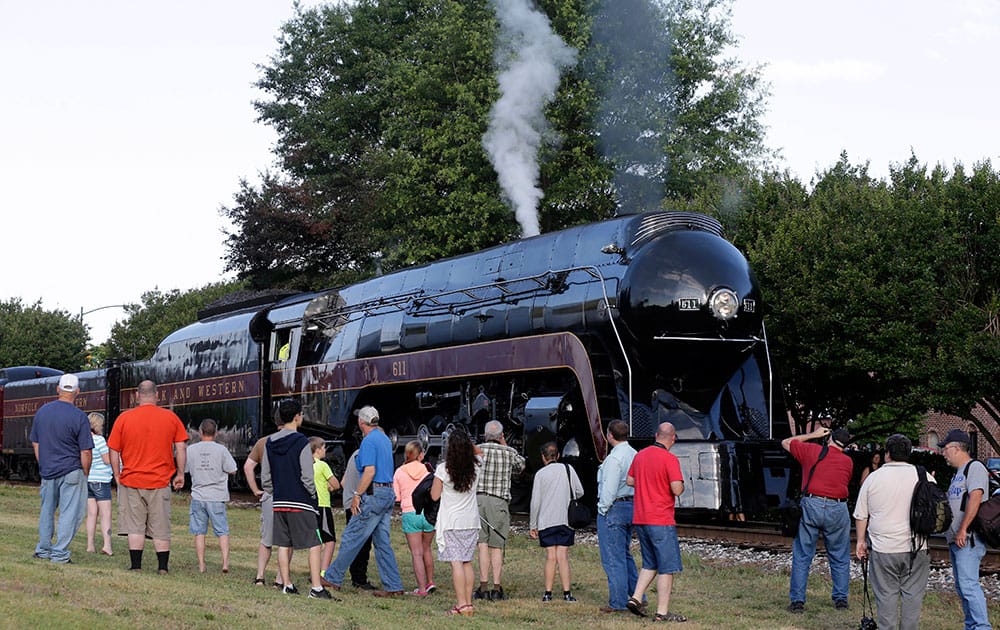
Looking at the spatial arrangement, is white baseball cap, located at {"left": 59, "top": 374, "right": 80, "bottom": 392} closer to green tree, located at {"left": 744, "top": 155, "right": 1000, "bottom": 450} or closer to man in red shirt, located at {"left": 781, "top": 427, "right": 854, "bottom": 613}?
man in red shirt, located at {"left": 781, "top": 427, "right": 854, "bottom": 613}

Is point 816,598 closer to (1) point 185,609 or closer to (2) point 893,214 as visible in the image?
(1) point 185,609

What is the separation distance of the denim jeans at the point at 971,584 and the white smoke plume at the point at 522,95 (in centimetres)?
1598

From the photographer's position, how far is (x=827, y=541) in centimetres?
1159

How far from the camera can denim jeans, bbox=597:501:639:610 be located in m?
11.3

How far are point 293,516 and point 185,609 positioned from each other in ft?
6.03

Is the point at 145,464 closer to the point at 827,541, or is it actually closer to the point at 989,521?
the point at 827,541

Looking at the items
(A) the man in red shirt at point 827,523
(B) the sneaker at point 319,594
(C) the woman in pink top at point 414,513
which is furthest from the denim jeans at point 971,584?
(B) the sneaker at point 319,594

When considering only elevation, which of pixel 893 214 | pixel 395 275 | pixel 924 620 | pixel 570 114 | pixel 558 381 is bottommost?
pixel 924 620

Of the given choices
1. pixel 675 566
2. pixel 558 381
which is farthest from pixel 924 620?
pixel 558 381

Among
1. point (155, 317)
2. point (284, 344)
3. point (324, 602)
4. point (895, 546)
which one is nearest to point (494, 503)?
point (324, 602)

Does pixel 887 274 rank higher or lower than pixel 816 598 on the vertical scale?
higher

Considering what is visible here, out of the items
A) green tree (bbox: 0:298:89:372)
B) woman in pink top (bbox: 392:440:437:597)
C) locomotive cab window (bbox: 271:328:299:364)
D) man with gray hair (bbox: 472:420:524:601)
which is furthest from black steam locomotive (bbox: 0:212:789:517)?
green tree (bbox: 0:298:89:372)

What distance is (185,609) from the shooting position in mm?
9680

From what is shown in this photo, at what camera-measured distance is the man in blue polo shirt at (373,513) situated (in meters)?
12.0
